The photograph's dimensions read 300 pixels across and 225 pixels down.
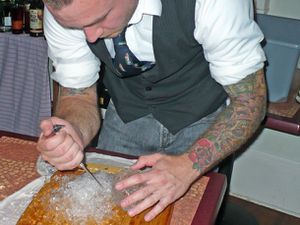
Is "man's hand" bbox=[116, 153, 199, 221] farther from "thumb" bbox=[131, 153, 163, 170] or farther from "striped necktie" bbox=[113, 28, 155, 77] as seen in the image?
"striped necktie" bbox=[113, 28, 155, 77]

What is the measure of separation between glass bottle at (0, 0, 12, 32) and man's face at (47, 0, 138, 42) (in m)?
1.22

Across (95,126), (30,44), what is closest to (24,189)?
(95,126)

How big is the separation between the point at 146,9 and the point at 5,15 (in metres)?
1.25

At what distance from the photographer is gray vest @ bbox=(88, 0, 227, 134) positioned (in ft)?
3.28

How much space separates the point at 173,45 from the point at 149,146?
36 centimetres

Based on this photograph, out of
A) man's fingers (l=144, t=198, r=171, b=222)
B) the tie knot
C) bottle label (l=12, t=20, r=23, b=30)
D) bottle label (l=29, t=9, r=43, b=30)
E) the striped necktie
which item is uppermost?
the tie knot

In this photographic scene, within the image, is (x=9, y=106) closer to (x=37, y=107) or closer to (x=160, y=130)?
(x=37, y=107)

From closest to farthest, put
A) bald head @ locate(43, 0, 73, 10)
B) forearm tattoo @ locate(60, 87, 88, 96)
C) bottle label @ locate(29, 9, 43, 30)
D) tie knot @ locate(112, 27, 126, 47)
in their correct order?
bald head @ locate(43, 0, 73, 10) → tie knot @ locate(112, 27, 126, 47) → forearm tattoo @ locate(60, 87, 88, 96) → bottle label @ locate(29, 9, 43, 30)

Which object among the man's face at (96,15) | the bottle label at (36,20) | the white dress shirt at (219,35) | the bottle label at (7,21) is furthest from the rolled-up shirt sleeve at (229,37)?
the bottle label at (7,21)

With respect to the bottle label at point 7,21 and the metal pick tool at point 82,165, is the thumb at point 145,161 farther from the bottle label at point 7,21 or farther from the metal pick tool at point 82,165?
the bottle label at point 7,21

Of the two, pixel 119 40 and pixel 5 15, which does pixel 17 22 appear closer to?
pixel 5 15

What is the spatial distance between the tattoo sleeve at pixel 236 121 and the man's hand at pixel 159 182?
0.06 m

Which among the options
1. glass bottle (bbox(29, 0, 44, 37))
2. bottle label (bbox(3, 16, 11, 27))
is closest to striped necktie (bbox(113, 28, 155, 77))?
glass bottle (bbox(29, 0, 44, 37))

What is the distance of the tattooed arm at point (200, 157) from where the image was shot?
2.73 feet
